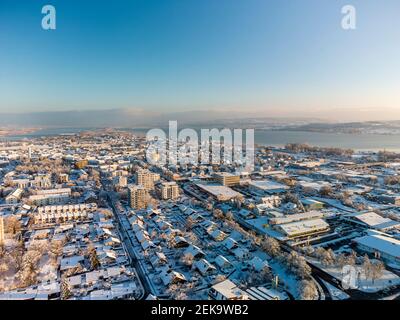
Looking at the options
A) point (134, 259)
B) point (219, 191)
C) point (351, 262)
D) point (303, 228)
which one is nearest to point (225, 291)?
point (134, 259)

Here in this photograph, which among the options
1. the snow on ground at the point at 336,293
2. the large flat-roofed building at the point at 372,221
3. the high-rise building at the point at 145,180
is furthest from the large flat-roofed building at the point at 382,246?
the high-rise building at the point at 145,180

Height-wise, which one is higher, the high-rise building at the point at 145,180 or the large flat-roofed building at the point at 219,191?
the high-rise building at the point at 145,180

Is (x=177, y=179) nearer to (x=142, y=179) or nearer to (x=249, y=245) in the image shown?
(x=142, y=179)

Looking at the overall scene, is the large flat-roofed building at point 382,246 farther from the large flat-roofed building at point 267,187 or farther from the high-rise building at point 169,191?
the high-rise building at point 169,191

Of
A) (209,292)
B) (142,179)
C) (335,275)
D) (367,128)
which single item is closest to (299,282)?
(335,275)

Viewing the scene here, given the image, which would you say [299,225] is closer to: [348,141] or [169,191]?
[169,191]
